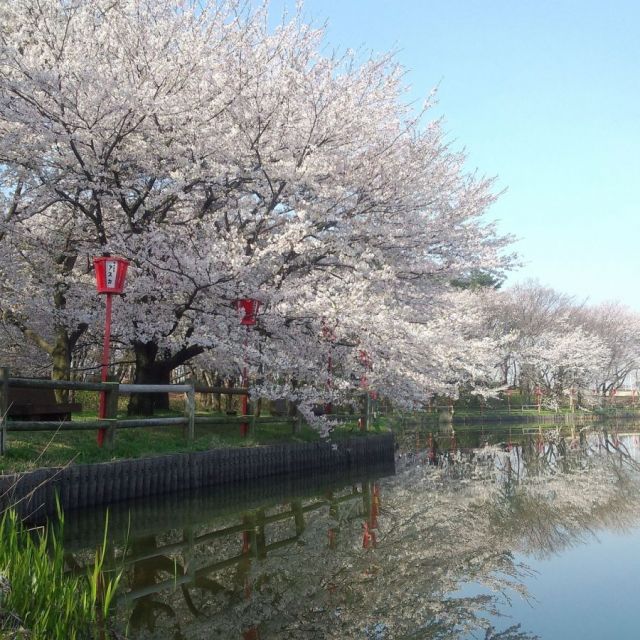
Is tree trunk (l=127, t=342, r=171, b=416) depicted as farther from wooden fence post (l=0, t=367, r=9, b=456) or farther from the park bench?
wooden fence post (l=0, t=367, r=9, b=456)

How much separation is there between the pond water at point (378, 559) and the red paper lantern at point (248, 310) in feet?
10.4

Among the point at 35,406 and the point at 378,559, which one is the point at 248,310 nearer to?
the point at 35,406

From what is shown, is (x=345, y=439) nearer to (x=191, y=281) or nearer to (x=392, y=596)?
(x=191, y=281)

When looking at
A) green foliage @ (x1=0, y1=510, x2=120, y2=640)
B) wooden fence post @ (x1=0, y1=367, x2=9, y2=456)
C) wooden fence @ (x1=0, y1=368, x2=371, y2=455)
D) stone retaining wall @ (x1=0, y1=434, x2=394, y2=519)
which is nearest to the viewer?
green foliage @ (x1=0, y1=510, x2=120, y2=640)

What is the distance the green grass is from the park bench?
1.20ft

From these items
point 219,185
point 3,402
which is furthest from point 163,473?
point 219,185

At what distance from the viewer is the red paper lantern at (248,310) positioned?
12.0 metres

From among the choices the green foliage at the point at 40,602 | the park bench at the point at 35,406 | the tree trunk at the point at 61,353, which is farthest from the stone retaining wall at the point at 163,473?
the tree trunk at the point at 61,353

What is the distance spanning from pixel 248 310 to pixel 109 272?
2986 millimetres

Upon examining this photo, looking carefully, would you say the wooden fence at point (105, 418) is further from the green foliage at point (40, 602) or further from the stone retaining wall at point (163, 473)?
the green foliage at point (40, 602)

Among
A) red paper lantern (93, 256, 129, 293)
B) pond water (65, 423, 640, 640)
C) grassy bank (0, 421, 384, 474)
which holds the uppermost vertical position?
red paper lantern (93, 256, 129, 293)

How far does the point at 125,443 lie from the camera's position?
10227mm

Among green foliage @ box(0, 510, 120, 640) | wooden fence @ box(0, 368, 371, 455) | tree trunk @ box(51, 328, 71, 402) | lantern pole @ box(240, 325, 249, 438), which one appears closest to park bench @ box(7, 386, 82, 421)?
wooden fence @ box(0, 368, 371, 455)

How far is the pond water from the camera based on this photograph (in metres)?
5.07
